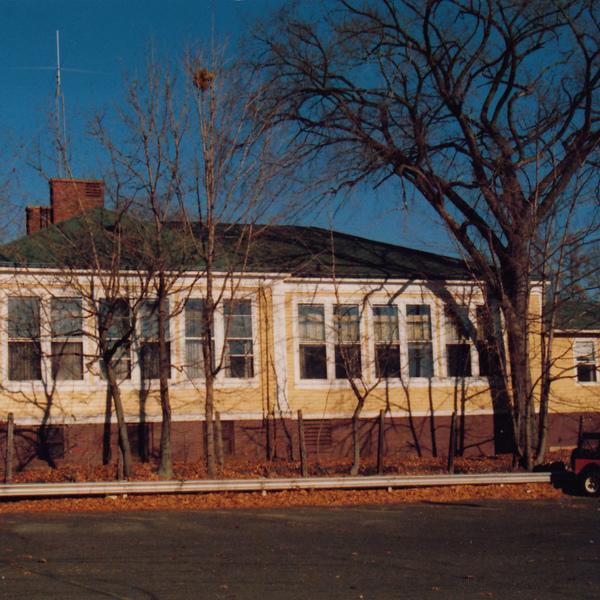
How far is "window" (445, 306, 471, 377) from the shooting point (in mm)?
18062

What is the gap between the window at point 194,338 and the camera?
16047 mm

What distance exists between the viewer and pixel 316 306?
56.7ft

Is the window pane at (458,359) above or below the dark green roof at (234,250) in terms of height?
below

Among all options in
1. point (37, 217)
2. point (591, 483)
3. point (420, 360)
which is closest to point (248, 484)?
point (420, 360)

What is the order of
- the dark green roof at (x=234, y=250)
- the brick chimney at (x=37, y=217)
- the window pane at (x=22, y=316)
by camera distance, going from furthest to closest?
the brick chimney at (x=37, y=217) < the window pane at (x=22, y=316) < the dark green roof at (x=234, y=250)

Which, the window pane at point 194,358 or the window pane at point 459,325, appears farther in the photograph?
the window pane at point 459,325

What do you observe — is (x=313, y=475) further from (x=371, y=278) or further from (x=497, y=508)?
(x=371, y=278)

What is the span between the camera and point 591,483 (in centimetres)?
1344

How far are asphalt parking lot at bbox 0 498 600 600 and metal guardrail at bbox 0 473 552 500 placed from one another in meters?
1.02

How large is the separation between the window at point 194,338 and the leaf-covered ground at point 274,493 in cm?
224

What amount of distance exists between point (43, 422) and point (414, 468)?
28.0 feet

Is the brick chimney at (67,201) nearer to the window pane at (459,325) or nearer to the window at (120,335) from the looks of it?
the window at (120,335)

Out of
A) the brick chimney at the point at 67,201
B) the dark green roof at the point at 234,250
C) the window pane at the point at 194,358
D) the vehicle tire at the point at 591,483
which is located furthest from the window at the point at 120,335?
the vehicle tire at the point at 591,483

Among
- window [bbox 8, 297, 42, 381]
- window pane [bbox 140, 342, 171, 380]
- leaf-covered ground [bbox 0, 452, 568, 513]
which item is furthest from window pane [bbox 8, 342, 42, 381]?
Answer: window pane [bbox 140, 342, 171, 380]
